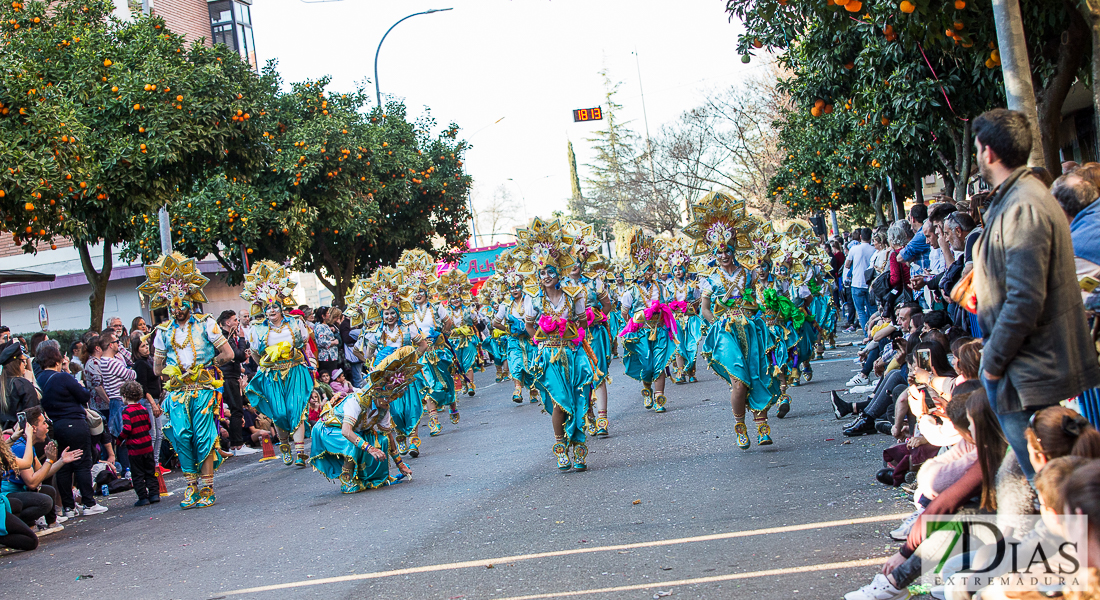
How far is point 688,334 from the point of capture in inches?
564

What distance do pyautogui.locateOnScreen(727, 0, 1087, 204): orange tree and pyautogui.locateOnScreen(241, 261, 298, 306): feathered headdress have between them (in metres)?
6.01

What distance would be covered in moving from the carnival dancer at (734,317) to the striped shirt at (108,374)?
6.88m

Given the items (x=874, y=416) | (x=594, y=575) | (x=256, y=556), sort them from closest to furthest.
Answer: (x=594, y=575) < (x=256, y=556) < (x=874, y=416)

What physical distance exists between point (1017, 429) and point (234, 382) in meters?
12.0

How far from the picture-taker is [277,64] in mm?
Result: 26469

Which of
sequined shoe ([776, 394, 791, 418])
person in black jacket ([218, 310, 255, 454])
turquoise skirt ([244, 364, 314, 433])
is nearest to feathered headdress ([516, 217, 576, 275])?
sequined shoe ([776, 394, 791, 418])

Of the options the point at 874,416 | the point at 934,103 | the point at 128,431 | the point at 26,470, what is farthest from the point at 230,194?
the point at 874,416

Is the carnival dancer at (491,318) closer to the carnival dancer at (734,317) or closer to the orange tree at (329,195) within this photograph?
the orange tree at (329,195)

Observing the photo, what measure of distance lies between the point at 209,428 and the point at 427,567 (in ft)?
14.9

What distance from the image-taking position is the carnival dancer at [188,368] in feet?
32.7

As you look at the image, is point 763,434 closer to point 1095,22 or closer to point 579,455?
point 579,455

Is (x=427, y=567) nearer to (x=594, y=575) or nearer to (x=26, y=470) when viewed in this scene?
(x=594, y=575)

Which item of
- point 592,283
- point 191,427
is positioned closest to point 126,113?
point 191,427

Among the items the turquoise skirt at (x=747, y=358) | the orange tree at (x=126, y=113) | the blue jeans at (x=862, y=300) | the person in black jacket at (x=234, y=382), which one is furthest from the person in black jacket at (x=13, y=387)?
the blue jeans at (x=862, y=300)
